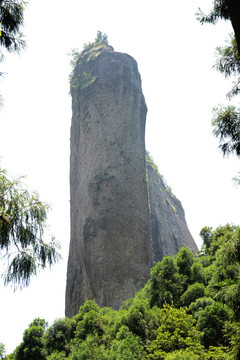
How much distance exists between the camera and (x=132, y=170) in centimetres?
2839

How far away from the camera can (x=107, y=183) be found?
27750mm

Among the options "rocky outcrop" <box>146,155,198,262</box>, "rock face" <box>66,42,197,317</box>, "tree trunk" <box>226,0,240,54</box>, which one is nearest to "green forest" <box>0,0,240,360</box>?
"tree trunk" <box>226,0,240,54</box>

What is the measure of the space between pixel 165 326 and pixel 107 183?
56.9 feet

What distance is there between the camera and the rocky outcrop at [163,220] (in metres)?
35.2

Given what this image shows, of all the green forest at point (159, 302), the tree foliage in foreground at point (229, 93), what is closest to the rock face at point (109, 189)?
the green forest at point (159, 302)

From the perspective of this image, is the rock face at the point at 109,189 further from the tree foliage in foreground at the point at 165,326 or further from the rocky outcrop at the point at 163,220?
the tree foliage in foreground at the point at 165,326

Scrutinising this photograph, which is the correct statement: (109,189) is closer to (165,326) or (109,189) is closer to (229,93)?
(165,326)

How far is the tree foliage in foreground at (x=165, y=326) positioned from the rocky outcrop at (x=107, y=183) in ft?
22.5

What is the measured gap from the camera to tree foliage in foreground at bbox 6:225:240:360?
10234 mm

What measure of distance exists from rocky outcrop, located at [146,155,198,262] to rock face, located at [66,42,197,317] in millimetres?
177

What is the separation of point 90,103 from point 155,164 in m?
16.3

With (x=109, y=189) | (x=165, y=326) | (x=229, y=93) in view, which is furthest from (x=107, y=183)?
(x=229, y=93)

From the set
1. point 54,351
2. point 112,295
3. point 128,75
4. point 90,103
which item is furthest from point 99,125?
point 54,351

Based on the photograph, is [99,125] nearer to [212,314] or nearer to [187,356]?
[212,314]
